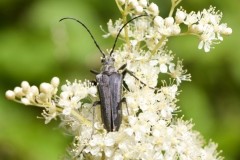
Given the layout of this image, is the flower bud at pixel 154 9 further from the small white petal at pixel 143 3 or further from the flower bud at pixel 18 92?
the flower bud at pixel 18 92

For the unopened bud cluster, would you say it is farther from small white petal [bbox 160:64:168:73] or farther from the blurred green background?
the blurred green background

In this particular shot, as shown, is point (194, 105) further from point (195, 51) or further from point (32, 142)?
point (32, 142)

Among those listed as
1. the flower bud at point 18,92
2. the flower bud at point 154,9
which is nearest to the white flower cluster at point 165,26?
the flower bud at point 154,9

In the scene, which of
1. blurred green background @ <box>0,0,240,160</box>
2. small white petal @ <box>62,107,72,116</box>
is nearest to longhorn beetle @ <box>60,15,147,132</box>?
small white petal @ <box>62,107,72,116</box>

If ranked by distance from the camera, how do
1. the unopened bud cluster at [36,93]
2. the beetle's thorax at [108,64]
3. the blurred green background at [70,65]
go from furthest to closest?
the blurred green background at [70,65], the beetle's thorax at [108,64], the unopened bud cluster at [36,93]

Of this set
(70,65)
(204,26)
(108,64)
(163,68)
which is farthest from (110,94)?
(70,65)

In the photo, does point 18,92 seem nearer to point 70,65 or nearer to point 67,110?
point 67,110

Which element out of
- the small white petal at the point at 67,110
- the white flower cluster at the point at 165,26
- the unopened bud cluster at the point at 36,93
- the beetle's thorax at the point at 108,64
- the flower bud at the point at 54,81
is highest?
the white flower cluster at the point at 165,26
